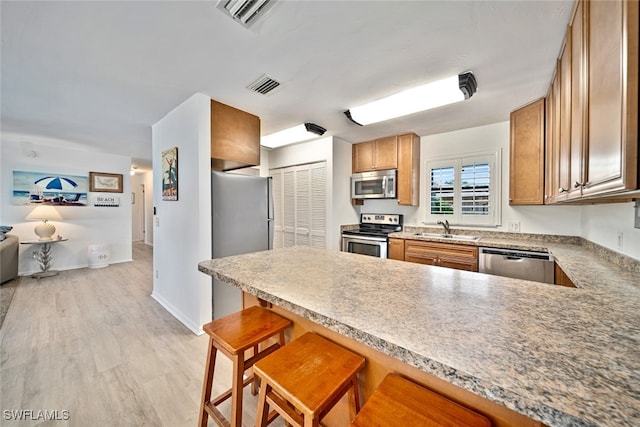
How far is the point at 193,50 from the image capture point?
5.43ft

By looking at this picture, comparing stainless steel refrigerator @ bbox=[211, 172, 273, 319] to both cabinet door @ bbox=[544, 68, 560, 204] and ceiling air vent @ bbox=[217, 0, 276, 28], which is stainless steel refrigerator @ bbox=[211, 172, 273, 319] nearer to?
ceiling air vent @ bbox=[217, 0, 276, 28]

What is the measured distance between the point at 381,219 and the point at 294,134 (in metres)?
1.90

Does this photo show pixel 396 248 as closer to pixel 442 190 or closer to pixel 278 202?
pixel 442 190

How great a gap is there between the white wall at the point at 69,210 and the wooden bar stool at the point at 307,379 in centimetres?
544

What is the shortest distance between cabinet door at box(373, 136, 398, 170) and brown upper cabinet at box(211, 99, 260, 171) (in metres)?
1.83

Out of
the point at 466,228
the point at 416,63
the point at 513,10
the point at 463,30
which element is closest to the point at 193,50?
the point at 416,63

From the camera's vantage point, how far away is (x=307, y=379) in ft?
2.89

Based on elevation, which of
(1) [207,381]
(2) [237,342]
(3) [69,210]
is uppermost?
(3) [69,210]

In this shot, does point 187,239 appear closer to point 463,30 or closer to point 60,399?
point 60,399

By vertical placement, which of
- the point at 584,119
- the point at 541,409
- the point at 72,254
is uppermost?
the point at 584,119

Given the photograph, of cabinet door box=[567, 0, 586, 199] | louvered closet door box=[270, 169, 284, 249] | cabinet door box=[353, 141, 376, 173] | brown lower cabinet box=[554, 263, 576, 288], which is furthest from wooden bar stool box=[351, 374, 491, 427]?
louvered closet door box=[270, 169, 284, 249]

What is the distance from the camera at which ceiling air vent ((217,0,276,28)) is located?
4.11ft

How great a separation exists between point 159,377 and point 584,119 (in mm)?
3065

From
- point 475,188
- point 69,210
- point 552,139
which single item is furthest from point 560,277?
point 69,210
